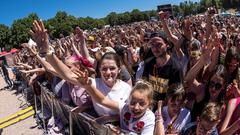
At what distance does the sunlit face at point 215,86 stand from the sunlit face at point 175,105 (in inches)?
14.9

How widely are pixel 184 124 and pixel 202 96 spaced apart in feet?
2.15

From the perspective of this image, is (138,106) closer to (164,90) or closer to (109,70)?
(109,70)

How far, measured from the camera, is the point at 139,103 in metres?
3.65

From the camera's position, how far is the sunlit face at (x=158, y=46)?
4746 millimetres

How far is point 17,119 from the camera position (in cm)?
1066

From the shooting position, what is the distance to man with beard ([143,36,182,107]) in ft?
15.3

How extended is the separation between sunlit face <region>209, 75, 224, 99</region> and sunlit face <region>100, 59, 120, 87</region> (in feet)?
3.73

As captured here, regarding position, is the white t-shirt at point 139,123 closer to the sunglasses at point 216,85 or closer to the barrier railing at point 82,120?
the barrier railing at point 82,120

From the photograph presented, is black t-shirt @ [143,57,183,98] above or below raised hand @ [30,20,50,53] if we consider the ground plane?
below

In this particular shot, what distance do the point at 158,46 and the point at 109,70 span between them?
104 cm

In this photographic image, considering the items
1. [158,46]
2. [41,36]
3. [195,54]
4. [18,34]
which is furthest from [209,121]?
[18,34]

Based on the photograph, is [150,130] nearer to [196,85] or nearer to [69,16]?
[196,85]

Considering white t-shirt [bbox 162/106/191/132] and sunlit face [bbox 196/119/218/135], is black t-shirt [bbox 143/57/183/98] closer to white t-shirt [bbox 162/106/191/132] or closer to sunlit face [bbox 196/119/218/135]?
white t-shirt [bbox 162/106/191/132]

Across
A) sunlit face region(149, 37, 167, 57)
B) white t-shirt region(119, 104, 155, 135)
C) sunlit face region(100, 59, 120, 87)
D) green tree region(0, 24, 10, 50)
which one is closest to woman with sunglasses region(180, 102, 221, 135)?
white t-shirt region(119, 104, 155, 135)
